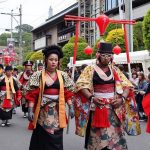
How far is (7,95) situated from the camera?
10352mm

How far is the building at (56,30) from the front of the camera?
1923 inches

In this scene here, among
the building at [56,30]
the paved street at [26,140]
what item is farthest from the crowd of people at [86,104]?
the building at [56,30]

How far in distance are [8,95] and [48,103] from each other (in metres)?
4.92

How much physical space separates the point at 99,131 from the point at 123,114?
42 cm

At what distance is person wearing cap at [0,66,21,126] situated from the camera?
1021cm

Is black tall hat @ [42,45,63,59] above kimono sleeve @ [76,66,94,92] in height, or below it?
above

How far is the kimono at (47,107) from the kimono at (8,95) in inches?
185

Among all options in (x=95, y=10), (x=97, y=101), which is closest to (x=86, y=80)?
(x=97, y=101)

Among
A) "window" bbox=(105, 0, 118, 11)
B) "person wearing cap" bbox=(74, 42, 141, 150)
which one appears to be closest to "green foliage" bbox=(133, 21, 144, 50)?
"window" bbox=(105, 0, 118, 11)

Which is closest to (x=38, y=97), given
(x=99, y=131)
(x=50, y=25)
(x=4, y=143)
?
(x=99, y=131)

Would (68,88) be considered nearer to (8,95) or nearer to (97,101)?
(97,101)

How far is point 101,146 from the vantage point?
17.8ft

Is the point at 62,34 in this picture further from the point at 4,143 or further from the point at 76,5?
the point at 4,143

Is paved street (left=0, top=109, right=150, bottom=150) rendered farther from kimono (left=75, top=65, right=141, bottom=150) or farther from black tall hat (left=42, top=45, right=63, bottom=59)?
black tall hat (left=42, top=45, right=63, bottom=59)
